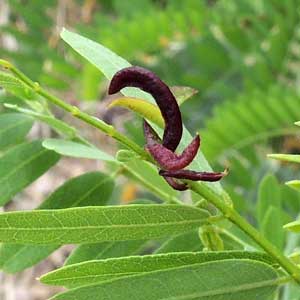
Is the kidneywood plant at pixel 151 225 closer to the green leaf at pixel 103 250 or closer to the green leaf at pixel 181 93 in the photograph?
the green leaf at pixel 181 93

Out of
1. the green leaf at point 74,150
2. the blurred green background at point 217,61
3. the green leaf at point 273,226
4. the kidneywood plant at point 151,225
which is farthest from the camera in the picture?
the blurred green background at point 217,61

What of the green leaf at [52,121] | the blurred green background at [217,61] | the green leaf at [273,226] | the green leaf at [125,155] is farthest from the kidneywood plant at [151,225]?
the blurred green background at [217,61]

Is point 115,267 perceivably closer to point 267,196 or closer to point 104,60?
point 104,60

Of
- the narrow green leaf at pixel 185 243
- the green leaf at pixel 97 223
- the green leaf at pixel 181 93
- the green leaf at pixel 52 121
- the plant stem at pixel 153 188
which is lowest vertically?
the green leaf at pixel 97 223

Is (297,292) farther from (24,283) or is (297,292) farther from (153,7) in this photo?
(24,283)

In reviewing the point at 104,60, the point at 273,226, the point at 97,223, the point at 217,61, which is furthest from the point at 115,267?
the point at 217,61

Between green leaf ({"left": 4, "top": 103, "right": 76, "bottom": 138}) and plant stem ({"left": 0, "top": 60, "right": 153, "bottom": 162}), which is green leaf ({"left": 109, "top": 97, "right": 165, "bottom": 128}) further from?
green leaf ({"left": 4, "top": 103, "right": 76, "bottom": 138})

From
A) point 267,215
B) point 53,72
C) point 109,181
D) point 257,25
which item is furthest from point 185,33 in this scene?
point 109,181
